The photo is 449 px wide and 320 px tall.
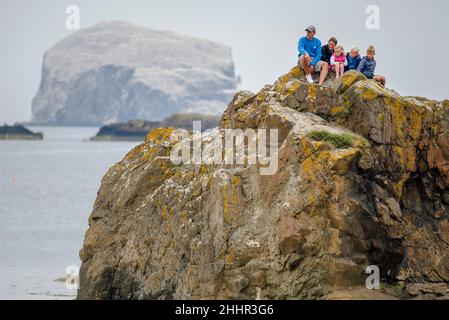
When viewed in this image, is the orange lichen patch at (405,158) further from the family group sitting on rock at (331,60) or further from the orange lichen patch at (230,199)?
the orange lichen patch at (230,199)

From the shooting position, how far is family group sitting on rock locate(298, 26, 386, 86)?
28.4m

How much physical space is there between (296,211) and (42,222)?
51239 mm

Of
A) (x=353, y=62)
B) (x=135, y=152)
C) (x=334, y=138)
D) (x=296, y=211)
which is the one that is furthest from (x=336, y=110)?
(x=135, y=152)

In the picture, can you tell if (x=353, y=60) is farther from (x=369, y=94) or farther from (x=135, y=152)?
(x=135, y=152)

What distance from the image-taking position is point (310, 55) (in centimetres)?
2878

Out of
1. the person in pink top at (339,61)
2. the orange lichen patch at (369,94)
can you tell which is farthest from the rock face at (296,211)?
the person in pink top at (339,61)

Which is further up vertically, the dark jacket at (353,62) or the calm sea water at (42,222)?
the dark jacket at (353,62)

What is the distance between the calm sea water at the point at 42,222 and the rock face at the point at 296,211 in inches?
478

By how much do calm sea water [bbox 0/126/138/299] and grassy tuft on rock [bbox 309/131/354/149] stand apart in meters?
17.0

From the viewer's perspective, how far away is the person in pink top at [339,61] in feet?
93.6

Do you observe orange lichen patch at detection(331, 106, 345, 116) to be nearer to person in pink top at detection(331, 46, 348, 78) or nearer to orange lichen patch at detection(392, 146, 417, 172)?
person in pink top at detection(331, 46, 348, 78)

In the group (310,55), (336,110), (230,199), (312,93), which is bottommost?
(230,199)
